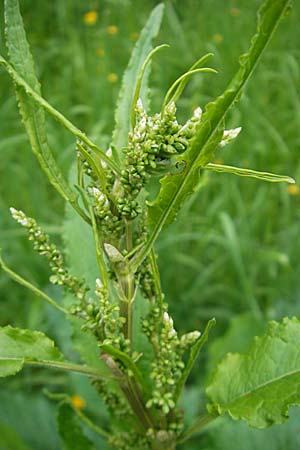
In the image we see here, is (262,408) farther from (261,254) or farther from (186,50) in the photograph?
(186,50)

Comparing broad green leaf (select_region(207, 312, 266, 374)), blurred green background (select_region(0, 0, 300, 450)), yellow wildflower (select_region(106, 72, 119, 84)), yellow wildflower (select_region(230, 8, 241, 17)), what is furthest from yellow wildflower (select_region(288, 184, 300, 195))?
yellow wildflower (select_region(230, 8, 241, 17))

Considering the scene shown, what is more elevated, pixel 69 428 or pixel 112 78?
pixel 112 78

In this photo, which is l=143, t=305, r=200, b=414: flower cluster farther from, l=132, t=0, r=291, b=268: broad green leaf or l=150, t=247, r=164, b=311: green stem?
l=132, t=0, r=291, b=268: broad green leaf

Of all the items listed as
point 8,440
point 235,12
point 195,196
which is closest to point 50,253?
point 8,440

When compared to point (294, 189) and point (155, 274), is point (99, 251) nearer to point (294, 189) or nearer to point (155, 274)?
point (155, 274)

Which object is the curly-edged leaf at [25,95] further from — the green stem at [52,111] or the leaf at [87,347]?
the leaf at [87,347]

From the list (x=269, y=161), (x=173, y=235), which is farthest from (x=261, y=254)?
(x=269, y=161)

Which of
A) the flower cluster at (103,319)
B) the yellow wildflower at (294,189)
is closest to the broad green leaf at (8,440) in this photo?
the flower cluster at (103,319)
